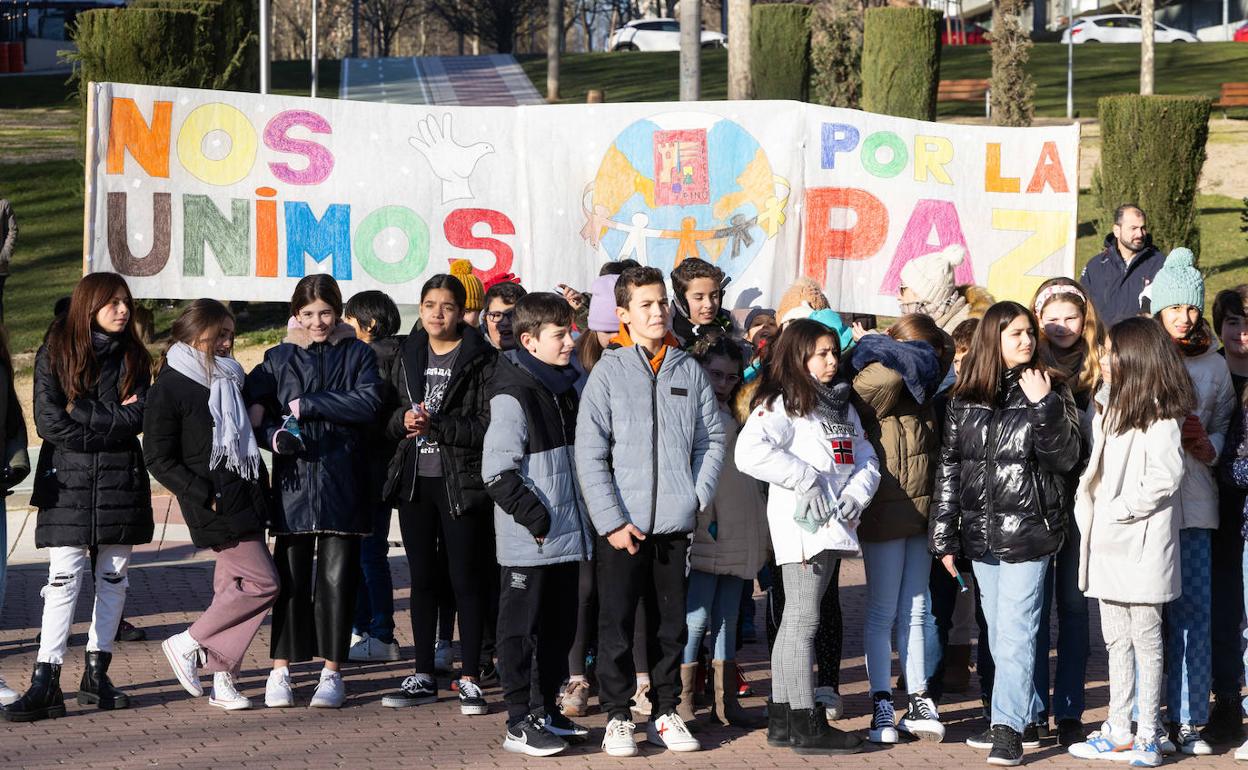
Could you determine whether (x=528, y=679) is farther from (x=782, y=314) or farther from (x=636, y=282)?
(x=782, y=314)

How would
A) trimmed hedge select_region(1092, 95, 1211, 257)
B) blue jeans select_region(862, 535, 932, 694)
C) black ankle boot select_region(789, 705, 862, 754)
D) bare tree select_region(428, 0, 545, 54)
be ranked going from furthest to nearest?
bare tree select_region(428, 0, 545, 54) < trimmed hedge select_region(1092, 95, 1211, 257) < blue jeans select_region(862, 535, 932, 694) < black ankle boot select_region(789, 705, 862, 754)

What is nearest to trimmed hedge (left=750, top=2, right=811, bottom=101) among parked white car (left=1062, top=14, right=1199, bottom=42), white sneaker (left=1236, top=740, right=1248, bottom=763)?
white sneaker (left=1236, top=740, right=1248, bottom=763)

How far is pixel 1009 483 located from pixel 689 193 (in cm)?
517

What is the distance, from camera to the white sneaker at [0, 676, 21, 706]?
6.40 meters

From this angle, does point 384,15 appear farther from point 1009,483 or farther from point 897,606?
point 1009,483

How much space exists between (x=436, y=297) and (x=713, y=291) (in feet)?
3.96

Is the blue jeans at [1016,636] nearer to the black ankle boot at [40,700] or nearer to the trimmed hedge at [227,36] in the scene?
the black ankle boot at [40,700]

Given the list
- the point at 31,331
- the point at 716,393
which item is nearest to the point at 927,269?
the point at 716,393

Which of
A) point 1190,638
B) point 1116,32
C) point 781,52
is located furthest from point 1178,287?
point 1116,32

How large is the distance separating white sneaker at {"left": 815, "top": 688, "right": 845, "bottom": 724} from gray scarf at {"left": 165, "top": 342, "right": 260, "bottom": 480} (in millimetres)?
2478

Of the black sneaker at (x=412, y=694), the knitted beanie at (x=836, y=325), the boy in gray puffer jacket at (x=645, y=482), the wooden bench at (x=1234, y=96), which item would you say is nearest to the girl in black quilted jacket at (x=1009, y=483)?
the knitted beanie at (x=836, y=325)

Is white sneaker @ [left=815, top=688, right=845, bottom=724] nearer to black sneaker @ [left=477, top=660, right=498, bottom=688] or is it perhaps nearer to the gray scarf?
black sneaker @ [left=477, top=660, right=498, bottom=688]

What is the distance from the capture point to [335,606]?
6.63m

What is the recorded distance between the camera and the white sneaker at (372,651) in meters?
7.47
